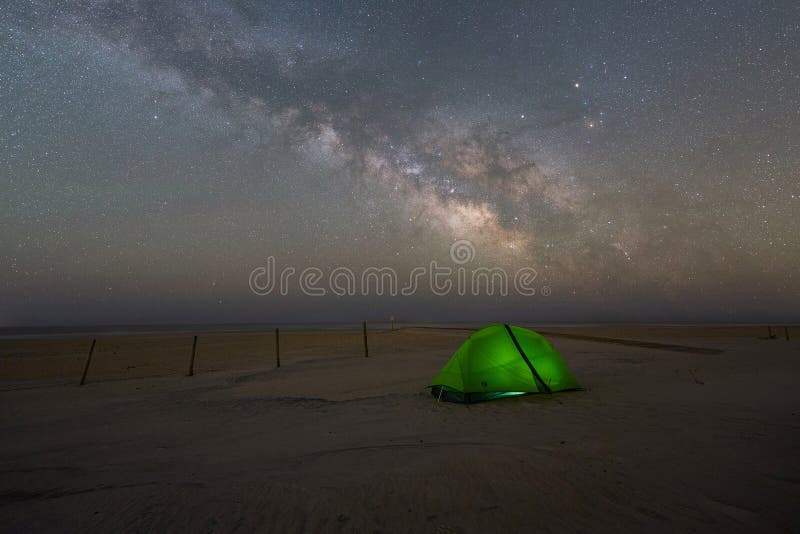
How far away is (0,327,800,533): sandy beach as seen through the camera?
4043 mm

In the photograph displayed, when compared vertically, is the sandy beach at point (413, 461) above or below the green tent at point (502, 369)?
below

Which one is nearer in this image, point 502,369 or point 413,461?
point 413,461

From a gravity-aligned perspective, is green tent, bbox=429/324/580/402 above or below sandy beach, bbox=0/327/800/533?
above

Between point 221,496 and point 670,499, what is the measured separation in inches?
203

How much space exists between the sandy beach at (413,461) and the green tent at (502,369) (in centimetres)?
39

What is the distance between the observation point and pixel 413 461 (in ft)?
18.3

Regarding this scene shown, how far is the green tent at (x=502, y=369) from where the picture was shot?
31.7 feet

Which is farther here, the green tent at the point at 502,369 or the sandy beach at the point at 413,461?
the green tent at the point at 502,369

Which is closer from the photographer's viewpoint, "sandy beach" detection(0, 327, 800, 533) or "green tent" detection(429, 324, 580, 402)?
"sandy beach" detection(0, 327, 800, 533)

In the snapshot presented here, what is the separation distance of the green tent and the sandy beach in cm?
39

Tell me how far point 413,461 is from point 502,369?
16.2 ft


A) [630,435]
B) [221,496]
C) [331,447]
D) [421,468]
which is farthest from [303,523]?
[630,435]

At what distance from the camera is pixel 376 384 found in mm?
13195

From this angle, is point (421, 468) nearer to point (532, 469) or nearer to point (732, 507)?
point (532, 469)
